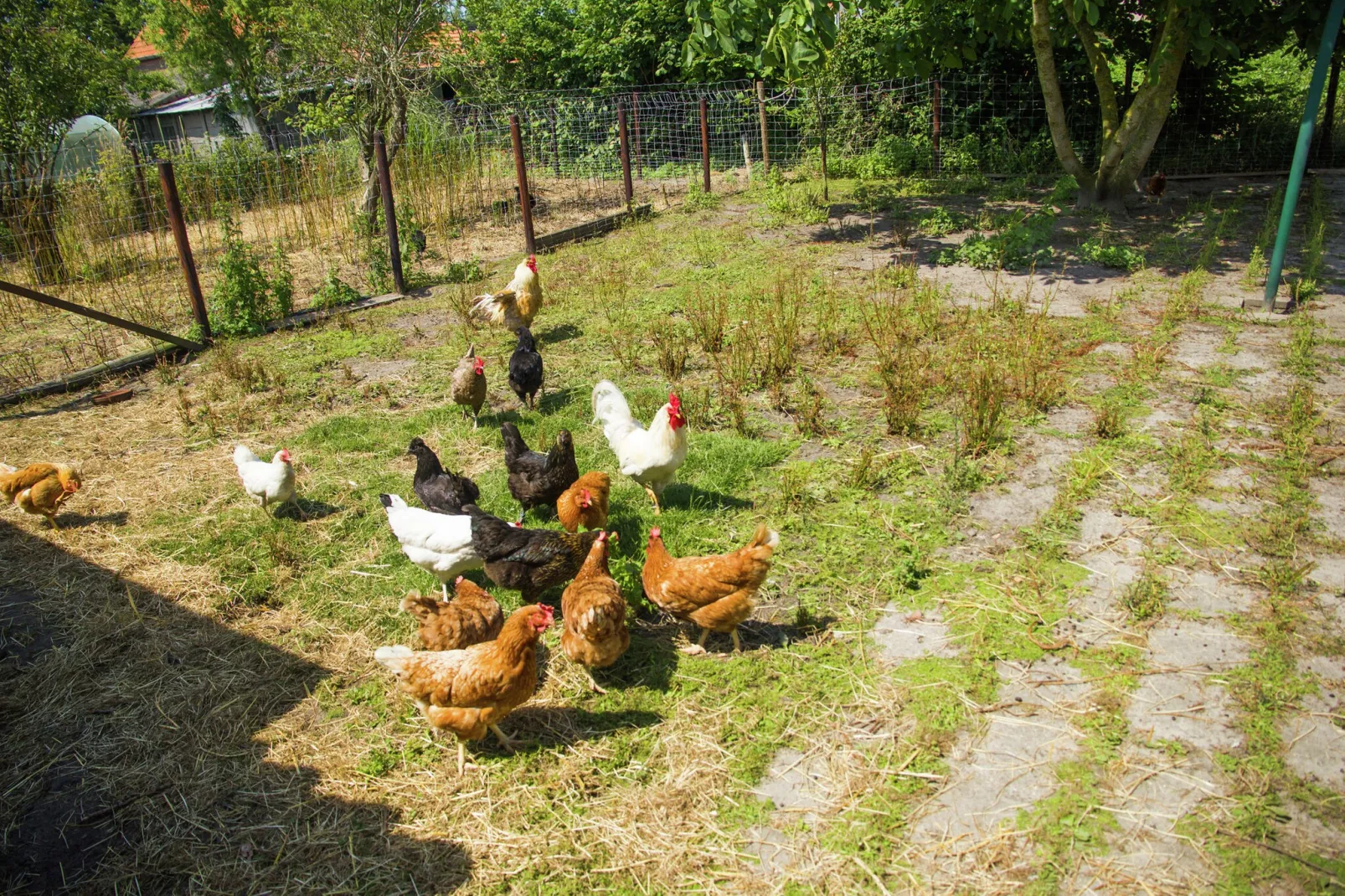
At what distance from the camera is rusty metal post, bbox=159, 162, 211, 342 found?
849cm

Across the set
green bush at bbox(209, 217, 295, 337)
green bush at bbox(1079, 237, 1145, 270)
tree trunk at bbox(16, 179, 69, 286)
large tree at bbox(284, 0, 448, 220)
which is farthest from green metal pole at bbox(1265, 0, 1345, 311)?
tree trunk at bbox(16, 179, 69, 286)

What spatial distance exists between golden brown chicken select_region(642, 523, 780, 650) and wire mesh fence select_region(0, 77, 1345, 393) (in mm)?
7457

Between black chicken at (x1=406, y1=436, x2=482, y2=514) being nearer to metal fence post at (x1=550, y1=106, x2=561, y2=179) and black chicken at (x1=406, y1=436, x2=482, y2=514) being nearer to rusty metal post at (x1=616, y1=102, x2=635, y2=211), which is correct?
rusty metal post at (x1=616, y1=102, x2=635, y2=211)

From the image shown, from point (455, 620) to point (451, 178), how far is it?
36.5 ft

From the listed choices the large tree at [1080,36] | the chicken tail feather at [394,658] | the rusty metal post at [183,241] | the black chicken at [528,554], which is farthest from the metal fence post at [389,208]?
the chicken tail feather at [394,658]

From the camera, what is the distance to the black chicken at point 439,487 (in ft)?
15.7

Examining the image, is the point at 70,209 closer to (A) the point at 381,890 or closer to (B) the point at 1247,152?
(A) the point at 381,890

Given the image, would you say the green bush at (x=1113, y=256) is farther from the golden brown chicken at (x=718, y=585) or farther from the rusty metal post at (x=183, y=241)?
the rusty metal post at (x=183, y=241)

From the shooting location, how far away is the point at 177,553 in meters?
5.02

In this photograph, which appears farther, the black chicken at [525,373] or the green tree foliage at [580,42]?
the green tree foliage at [580,42]

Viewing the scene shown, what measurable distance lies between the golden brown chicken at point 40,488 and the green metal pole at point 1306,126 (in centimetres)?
942

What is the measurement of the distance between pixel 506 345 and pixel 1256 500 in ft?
21.0

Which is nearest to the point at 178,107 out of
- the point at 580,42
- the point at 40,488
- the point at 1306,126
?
the point at 580,42

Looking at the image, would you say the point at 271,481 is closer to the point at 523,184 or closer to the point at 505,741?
the point at 505,741
